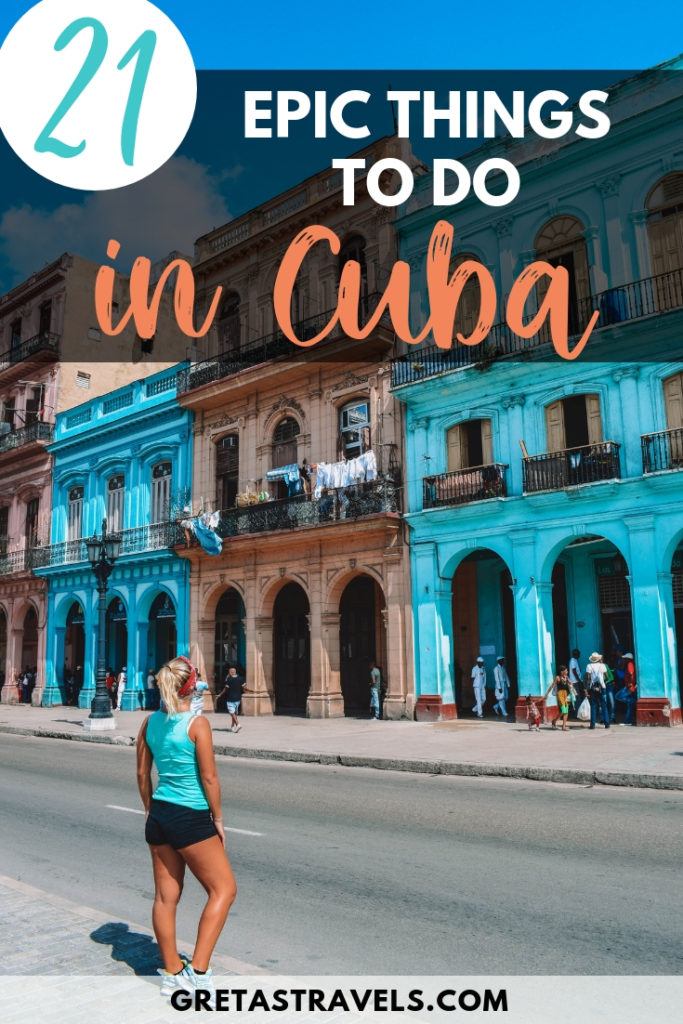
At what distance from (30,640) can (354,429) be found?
19105mm

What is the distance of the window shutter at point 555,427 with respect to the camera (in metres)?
19.4

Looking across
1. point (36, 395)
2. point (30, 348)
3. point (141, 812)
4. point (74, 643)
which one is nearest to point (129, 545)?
point (74, 643)

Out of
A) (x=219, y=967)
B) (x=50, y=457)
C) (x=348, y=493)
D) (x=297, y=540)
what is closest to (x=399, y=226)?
(x=348, y=493)

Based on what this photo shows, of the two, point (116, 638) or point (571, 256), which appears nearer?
point (571, 256)

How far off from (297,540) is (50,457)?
15066 millimetres

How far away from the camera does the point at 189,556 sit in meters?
26.6

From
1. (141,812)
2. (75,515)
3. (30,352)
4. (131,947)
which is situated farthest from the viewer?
(30,352)

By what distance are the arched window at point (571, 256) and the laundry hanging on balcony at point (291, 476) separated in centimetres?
805

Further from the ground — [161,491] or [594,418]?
[161,491]

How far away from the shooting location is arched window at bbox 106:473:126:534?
3031cm

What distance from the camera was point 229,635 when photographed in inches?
1082

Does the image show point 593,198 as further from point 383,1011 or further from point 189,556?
point 383,1011

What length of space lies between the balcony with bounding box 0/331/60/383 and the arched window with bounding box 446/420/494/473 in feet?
65.0

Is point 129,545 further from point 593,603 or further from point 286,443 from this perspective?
point 593,603
